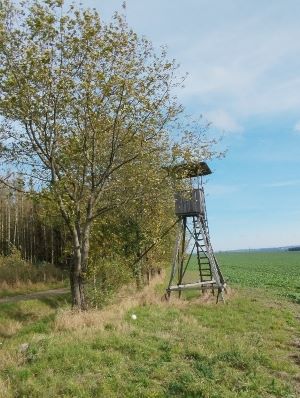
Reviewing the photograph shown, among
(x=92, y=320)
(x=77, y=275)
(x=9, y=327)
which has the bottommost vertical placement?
Result: (x=9, y=327)

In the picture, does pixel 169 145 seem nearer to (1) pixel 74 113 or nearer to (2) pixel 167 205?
(1) pixel 74 113

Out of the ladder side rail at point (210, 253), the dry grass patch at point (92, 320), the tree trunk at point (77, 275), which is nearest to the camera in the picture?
the dry grass patch at point (92, 320)

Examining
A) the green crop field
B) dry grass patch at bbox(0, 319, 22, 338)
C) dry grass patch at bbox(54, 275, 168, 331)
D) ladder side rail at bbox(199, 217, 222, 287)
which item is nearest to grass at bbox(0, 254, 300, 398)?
dry grass patch at bbox(54, 275, 168, 331)

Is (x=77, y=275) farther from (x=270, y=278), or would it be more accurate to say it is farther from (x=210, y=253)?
(x=270, y=278)

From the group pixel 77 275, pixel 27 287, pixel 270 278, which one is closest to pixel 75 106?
pixel 77 275

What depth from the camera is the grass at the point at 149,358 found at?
32.8 ft

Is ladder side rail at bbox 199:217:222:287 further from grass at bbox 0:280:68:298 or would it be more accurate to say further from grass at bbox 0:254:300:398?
grass at bbox 0:280:68:298

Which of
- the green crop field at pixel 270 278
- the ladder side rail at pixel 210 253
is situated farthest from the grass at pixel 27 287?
the green crop field at pixel 270 278

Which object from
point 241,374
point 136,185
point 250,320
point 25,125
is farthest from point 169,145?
point 241,374

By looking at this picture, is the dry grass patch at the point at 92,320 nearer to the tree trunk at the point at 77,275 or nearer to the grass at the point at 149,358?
the grass at the point at 149,358

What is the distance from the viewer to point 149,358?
11891 millimetres

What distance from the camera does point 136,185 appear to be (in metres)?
21.7

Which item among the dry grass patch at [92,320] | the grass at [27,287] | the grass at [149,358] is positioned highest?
the grass at [27,287]

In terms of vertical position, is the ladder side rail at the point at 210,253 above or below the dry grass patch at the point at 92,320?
above
